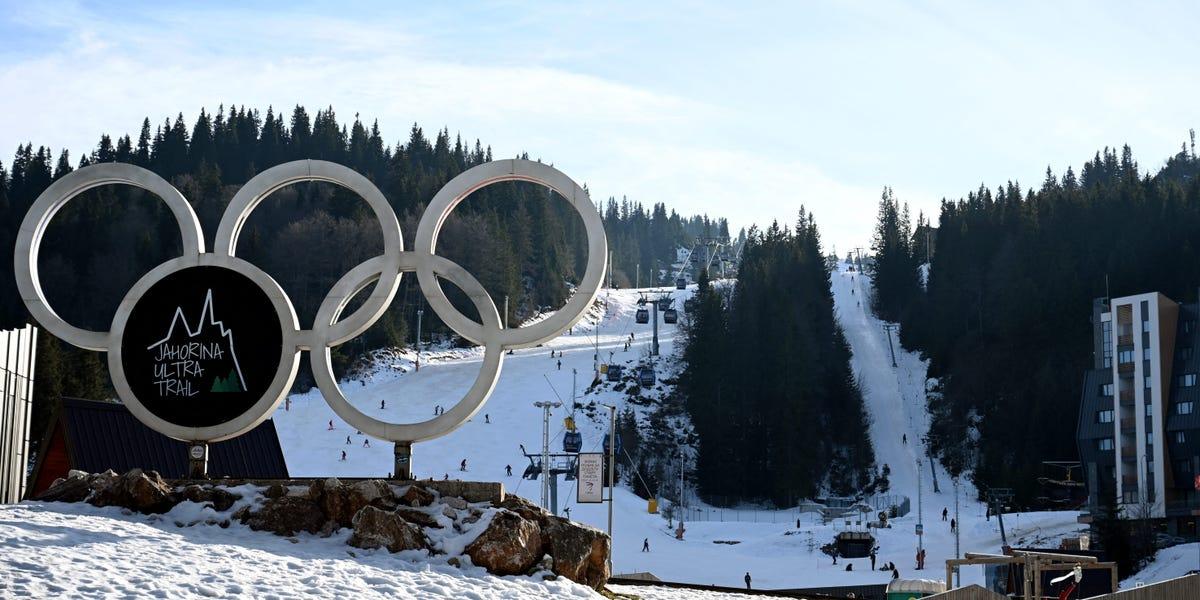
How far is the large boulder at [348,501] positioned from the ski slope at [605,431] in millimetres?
34604

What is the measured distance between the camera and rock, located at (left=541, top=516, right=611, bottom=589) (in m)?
19.8

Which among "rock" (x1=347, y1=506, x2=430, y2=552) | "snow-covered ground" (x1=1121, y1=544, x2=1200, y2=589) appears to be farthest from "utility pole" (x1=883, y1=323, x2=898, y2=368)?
"rock" (x1=347, y1=506, x2=430, y2=552)

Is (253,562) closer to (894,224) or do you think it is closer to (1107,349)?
(1107,349)

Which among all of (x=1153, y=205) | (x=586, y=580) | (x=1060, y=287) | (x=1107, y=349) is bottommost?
(x=586, y=580)

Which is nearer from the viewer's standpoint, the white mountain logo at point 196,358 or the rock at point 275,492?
the rock at point 275,492

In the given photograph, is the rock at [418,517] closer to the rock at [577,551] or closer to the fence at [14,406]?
the rock at [577,551]

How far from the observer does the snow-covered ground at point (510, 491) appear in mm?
16266

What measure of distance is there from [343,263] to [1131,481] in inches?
2398

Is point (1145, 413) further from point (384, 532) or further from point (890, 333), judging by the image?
point (384, 532)

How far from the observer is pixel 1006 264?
118m

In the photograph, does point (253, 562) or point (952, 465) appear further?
point (952, 465)

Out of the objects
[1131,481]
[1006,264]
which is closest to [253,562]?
[1131,481]

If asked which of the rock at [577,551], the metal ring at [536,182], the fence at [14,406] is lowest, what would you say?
the rock at [577,551]

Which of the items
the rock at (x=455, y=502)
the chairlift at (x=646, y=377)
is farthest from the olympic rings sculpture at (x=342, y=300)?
the chairlift at (x=646, y=377)
